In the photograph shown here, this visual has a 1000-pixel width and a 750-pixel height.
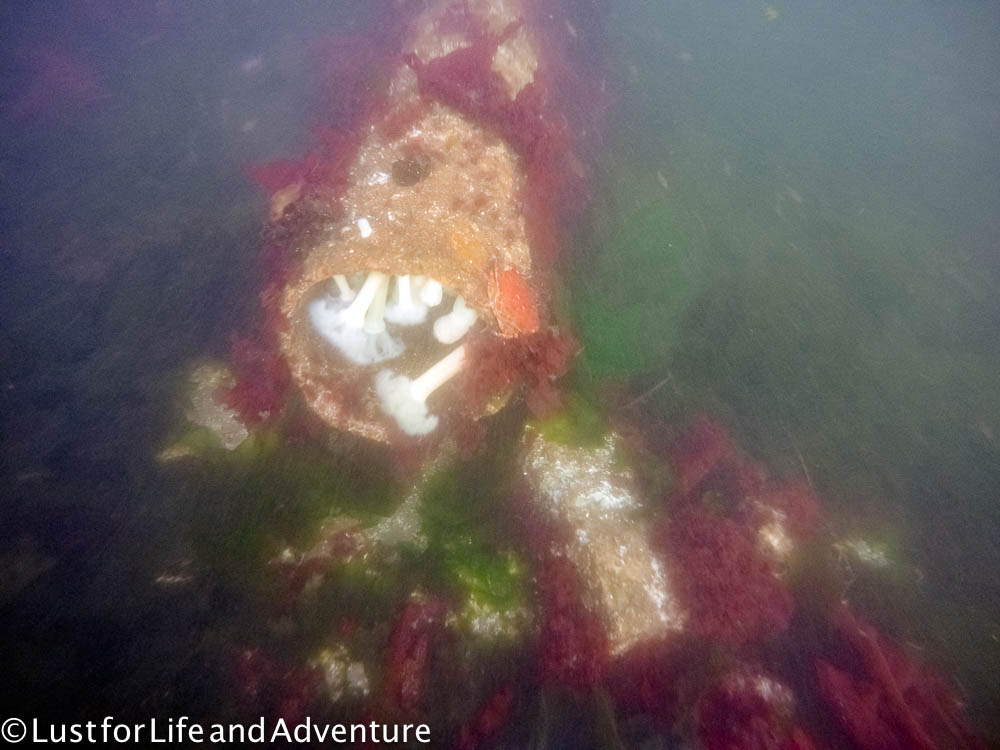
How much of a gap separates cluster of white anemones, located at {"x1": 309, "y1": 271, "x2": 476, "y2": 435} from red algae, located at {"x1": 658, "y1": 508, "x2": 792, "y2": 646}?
1.93 metres

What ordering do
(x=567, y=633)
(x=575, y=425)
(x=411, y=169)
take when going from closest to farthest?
(x=567, y=633), (x=575, y=425), (x=411, y=169)

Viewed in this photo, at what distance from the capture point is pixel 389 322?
3.97 m

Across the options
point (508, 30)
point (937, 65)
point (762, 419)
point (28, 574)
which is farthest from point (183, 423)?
point (937, 65)

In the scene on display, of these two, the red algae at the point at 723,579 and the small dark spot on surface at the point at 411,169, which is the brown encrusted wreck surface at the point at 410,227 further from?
the red algae at the point at 723,579

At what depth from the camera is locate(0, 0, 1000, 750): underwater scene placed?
7.62ft

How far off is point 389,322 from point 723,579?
3159mm

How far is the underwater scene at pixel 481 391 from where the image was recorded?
91.4 inches

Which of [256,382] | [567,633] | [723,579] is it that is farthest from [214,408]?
[723,579]

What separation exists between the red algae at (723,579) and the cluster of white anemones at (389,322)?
6.34ft

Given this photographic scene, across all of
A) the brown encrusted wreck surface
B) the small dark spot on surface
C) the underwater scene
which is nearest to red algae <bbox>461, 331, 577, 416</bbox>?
the underwater scene

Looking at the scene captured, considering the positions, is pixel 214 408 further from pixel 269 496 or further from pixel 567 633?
pixel 567 633

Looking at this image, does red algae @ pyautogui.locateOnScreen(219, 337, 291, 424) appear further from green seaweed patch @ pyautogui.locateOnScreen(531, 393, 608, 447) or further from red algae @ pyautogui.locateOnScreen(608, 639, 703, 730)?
red algae @ pyautogui.locateOnScreen(608, 639, 703, 730)

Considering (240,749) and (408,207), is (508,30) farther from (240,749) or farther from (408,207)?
(240,749)

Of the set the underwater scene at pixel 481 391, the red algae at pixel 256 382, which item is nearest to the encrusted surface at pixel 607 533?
the underwater scene at pixel 481 391
